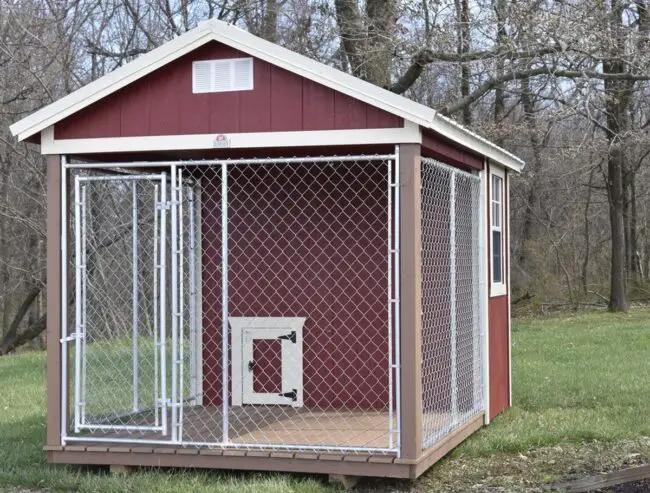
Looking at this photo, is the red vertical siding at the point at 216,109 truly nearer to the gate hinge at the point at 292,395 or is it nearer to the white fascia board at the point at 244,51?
the white fascia board at the point at 244,51

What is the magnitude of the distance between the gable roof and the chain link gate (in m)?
1.14

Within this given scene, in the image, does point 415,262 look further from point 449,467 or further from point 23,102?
point 23,102

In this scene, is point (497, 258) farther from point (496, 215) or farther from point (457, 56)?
point (457, 56)

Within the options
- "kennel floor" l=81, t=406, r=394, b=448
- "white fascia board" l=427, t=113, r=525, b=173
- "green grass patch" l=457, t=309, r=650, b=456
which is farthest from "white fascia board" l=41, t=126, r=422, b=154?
"green grass patch" l=457, t=309, r=650, b=456

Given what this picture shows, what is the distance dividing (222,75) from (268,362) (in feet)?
9.99

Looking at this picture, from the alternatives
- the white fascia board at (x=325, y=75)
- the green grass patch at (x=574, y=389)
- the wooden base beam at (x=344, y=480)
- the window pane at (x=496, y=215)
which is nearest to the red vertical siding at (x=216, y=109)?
the white fascia board at (x=325, y=75)

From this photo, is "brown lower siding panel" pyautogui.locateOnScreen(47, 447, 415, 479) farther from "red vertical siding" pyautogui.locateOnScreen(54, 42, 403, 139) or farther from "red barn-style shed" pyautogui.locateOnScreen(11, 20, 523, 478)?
"red vertical siding" pyautogui.locateOnScreen(54, 42, 403, 139)

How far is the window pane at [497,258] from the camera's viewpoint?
911 cm

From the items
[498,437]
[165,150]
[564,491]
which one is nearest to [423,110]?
[165,150]

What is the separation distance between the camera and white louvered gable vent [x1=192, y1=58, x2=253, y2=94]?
22.7ft

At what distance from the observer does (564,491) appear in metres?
6.37

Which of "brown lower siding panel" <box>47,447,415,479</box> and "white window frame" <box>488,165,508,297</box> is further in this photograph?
"white window frame" <box>488,165,508,297</box>

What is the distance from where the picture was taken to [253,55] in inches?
270

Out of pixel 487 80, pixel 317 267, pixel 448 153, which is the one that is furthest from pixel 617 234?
pixel 448 153
